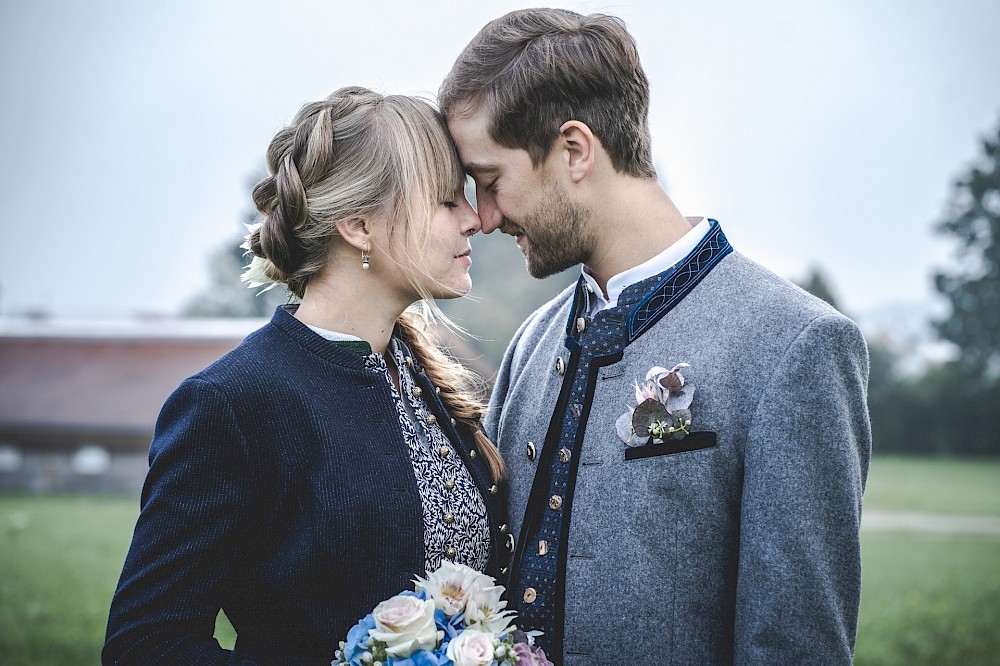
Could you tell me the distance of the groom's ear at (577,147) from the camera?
2297mm

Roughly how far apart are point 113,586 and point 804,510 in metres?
7.29

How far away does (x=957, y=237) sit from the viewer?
24.9m

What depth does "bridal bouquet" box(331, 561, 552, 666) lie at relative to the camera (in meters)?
1.66

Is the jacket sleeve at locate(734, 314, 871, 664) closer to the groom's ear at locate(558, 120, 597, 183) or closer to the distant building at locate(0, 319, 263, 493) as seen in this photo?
the groom's ear at locate(558, 120, 597, 183)

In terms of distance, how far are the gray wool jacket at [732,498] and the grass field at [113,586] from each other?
5.23m

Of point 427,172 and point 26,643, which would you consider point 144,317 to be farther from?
point 427,172

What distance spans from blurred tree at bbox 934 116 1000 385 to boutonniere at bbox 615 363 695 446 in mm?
25927

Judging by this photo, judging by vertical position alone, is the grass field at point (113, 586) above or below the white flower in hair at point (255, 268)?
below

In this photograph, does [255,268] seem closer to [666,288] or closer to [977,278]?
[666,288]

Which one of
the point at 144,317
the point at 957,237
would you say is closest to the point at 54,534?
the point at 144,317

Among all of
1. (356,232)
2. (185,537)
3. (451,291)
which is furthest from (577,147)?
(185,537)

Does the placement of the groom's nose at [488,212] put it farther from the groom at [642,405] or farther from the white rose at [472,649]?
the white rose at [472,649]

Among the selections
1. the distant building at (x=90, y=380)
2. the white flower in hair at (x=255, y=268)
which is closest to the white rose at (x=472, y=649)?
the white flower in hair at (x=255, y=268)

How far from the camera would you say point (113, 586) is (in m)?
7.63
